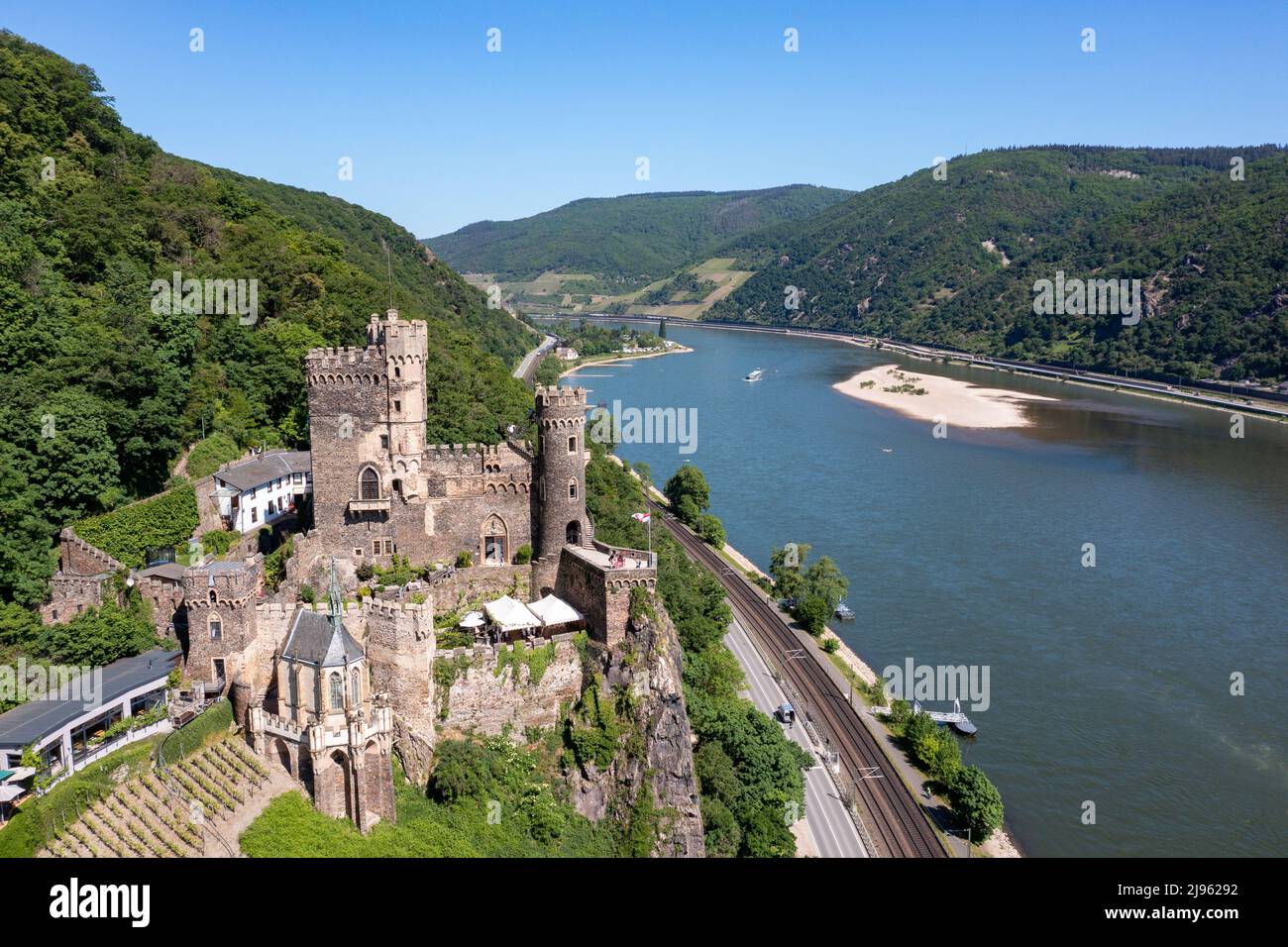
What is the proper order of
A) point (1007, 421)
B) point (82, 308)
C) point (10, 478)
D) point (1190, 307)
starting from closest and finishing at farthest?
1. point (10, 478)
2. point (82, 308)
3. point (1007, 421)
4. point (1190, 307)

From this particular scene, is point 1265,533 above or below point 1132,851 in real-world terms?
above

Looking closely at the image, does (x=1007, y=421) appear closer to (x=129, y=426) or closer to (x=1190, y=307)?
(x=1190, y=307)

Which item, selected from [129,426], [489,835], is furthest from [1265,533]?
[129,426]

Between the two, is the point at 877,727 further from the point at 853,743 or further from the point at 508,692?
the point at 508,692

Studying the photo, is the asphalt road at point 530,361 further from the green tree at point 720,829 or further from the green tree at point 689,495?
the green tree at point 720,829

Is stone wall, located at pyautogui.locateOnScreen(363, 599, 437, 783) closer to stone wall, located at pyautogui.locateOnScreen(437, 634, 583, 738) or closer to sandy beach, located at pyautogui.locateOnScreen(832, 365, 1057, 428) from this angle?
stone wall, located at pyautogui.locateOnScreen(437, 634, 583, 738)

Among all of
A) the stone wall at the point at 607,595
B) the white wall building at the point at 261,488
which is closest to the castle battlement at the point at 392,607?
the stone wall at the point at 607,595

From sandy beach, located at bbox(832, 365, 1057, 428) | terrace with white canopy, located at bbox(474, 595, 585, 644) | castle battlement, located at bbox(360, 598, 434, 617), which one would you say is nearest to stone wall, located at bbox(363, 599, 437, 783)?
castle battlement, located at bbox(360, 598, 434, 617)
